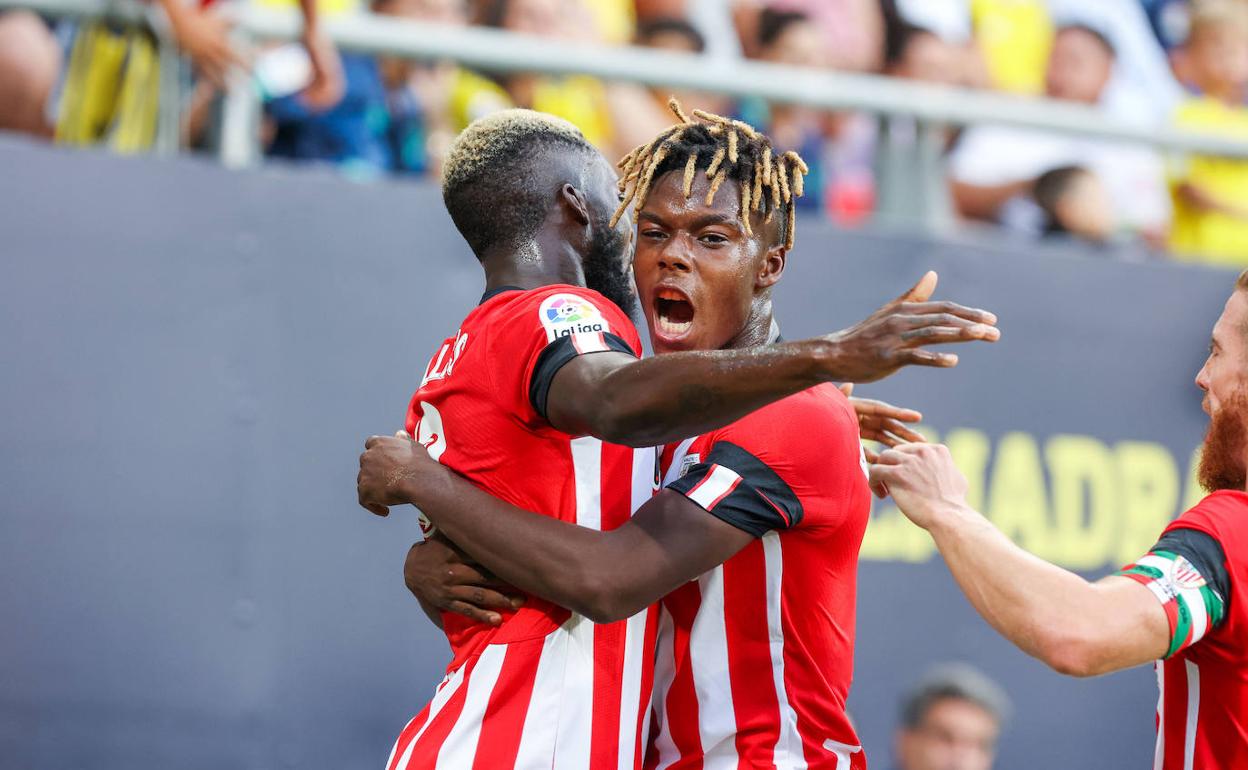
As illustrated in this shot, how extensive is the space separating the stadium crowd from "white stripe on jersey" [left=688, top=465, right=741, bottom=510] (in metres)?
3.00

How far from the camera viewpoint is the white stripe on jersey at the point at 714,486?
2887 millimetres

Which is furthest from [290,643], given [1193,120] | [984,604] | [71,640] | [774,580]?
[1193,120]

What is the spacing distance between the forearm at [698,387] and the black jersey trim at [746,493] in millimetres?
358

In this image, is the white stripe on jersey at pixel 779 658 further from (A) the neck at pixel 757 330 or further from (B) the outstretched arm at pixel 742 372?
(B) the outstretched arm at pixel 742 372

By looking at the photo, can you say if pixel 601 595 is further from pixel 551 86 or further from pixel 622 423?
pixel 551 86

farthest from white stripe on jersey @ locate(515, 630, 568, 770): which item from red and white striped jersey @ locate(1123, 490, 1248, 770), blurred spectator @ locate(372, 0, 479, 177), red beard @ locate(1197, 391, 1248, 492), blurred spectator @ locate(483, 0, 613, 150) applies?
blurred spectator @ locate(483, 0, 613, 150)

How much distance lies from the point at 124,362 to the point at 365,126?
1526 millimetres

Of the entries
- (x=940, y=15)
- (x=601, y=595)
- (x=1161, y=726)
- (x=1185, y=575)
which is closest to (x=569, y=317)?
(x=601, y=595)

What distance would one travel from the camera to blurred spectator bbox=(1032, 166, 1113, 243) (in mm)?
7141

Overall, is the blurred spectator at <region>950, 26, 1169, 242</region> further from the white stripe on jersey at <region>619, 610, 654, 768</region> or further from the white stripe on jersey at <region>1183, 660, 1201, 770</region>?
the white stripe on jersey at <region>619, 610, 654, 768</region>

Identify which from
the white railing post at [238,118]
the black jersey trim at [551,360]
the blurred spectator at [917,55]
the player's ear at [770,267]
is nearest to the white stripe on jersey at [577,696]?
the black jersey trim at [551,360]

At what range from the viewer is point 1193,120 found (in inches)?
306

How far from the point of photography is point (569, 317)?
9.14 feet

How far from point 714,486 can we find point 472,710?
0.67 m
